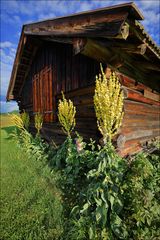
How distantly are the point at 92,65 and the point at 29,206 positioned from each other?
12.9ft

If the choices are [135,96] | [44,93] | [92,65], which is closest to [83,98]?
[92,65]

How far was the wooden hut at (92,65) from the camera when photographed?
3713 mm

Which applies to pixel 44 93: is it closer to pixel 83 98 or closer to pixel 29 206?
pixel 83 98

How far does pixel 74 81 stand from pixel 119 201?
168 inches

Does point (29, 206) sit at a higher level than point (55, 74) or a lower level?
lower

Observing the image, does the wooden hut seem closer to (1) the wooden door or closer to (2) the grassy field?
(1) the wooden door

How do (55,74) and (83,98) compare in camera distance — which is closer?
(83,98)

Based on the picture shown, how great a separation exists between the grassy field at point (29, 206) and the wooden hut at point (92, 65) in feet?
A: 6.62

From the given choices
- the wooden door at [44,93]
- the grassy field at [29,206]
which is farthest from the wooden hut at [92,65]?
the grassy field at [29,206]

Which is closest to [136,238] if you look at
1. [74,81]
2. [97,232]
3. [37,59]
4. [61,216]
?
[97,232]

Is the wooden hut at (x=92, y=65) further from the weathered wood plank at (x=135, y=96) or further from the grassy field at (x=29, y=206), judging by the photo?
the grassy field at (x=29, y=206)

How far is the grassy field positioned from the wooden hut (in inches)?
79.5

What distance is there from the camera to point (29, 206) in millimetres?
4086

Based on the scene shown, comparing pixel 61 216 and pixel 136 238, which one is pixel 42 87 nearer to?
pixel 61 216
